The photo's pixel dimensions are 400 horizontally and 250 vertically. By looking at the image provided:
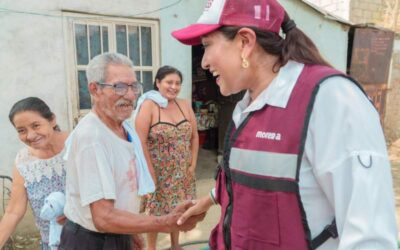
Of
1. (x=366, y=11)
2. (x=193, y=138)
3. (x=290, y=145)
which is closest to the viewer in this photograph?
(x=290, y=145)

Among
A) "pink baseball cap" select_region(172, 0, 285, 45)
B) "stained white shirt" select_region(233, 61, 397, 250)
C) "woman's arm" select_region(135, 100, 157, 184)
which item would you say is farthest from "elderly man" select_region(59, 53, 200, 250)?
"woman's arm" select_region(135, 100, 157, 184)

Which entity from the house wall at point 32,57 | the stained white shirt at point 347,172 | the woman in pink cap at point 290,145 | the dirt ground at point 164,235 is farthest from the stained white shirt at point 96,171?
the house wall at point 32,57

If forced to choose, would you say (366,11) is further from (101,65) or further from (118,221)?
(118,221)

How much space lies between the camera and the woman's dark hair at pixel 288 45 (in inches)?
46.0

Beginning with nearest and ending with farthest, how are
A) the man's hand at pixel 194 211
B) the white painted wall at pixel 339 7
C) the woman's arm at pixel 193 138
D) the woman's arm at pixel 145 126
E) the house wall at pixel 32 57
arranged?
the man's hand at pixel 194 211
the woman's arm at pixel 145 126
the woman's arm at pixel 193 138
the house wall at pixel 32 57
the white painted wall at pixel 339 7

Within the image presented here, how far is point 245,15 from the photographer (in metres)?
1.15

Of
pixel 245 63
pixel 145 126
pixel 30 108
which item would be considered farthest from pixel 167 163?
pixel 245 63

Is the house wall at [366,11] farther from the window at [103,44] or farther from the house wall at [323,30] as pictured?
the window at [103,44]

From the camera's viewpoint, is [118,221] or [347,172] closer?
[347,172]

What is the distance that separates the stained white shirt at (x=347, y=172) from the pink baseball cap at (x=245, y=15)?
0.29m

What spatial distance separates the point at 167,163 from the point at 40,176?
1535 millimetres

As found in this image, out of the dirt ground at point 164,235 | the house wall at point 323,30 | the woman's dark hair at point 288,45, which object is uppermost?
the house wall at point 323,30

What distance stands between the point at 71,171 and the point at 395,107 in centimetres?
1057

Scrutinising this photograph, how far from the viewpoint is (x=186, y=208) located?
6.07 feet
